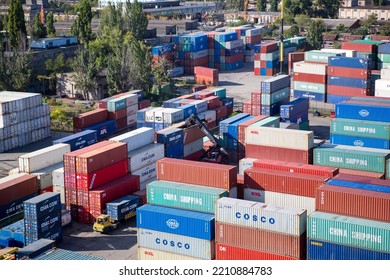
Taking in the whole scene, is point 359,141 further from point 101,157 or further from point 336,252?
point 336,252

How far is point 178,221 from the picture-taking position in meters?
32.8

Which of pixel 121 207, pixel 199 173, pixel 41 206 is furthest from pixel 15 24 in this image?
pixel 199 173

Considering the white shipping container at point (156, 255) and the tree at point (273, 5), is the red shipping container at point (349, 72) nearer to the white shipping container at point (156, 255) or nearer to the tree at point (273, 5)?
the white shipping container at point (156, 255)

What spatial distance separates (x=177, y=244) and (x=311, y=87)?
136 ft

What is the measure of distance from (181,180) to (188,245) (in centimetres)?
461

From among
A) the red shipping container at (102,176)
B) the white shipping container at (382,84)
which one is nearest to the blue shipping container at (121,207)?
the red shipping container at (102,176)

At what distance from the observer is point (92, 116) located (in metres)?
61.1

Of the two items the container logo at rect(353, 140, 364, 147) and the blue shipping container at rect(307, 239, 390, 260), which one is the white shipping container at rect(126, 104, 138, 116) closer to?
the container logo at rect(353, 140, 364, 147)

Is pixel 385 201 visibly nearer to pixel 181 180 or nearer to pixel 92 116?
pixel 181 180

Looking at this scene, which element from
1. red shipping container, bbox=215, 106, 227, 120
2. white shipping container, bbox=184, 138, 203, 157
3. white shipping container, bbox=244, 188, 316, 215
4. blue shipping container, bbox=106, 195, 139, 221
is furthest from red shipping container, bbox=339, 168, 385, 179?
red shipping container, bbox=215, 106, 227, 120

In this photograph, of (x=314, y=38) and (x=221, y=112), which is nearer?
(x=221, y=112)

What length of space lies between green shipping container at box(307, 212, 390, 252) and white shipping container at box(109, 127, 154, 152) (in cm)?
1767

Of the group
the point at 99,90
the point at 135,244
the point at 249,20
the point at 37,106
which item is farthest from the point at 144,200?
the point at 249,20

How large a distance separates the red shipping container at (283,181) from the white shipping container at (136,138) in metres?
11.4
